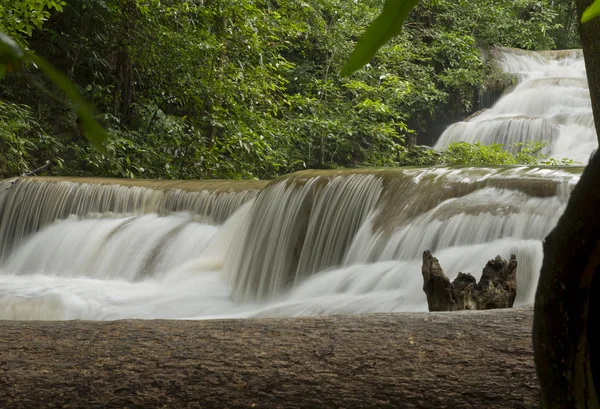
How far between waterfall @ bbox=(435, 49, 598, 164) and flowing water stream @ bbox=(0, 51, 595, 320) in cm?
793

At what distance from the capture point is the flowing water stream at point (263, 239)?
5.63 meters

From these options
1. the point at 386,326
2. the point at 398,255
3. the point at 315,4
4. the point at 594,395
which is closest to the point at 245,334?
the point at 386,326

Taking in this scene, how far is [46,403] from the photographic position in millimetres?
1934

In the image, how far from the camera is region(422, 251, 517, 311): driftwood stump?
12.4ft

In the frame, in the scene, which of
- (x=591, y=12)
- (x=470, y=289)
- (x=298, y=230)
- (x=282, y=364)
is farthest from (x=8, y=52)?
(x=298, y=230)

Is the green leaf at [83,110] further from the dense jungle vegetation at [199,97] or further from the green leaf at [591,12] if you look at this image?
the dense jungle vegetation at [199,97]

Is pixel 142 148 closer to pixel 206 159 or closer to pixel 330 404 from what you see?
pixel 206 159

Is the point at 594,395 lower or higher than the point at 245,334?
higher

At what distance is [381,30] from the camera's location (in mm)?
386

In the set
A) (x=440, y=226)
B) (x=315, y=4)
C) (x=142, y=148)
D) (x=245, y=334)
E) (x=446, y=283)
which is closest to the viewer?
(x=245, y=334)

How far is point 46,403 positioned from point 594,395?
1451 mm

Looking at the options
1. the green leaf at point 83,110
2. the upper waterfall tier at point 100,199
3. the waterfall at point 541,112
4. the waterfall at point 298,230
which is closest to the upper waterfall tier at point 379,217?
the waterfall at point 298,230

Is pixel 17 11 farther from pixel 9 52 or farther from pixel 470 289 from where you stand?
pixel 9 52

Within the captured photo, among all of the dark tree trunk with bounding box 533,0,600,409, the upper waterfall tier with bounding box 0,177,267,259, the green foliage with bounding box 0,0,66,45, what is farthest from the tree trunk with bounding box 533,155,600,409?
the green foliage with bounding box 0,0,66,45
